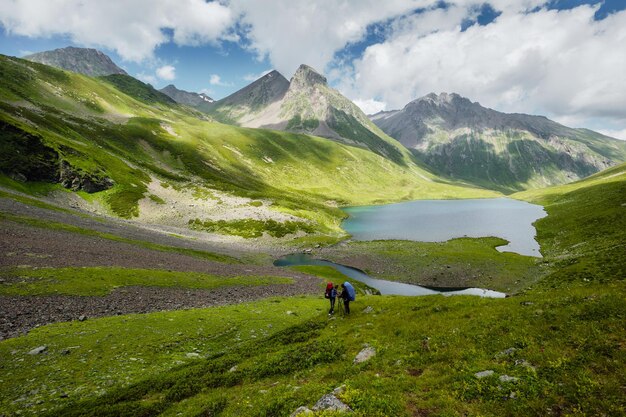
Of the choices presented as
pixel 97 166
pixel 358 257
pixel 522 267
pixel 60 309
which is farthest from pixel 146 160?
pixel 522 267

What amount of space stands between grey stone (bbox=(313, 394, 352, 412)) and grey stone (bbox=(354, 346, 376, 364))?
499 centimetres

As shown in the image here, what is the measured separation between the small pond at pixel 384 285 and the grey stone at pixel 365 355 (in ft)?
146

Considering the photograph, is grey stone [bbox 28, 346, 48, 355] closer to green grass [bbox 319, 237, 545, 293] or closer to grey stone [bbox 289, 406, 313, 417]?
grey stone [bbox 289, 406, 313, 417]

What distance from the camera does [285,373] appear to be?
18.0 m

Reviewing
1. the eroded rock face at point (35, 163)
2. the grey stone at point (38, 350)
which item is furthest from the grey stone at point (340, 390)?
the eroded rock face at point (35, 163)

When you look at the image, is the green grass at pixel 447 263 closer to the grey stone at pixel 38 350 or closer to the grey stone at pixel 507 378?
the grey stone at pixel 507 378

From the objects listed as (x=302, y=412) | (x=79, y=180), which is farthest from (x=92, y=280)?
(x=79, y=180)

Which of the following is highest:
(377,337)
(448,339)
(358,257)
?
(448,339)

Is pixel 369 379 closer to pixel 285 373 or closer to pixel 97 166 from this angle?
pixel 285 373

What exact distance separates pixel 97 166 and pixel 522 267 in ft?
455

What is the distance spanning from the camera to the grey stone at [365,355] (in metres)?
17.8

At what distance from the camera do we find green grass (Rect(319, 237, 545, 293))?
219ft

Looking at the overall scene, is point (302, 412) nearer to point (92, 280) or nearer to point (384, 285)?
point (92, 280)

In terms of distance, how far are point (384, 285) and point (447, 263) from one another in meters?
19.1
